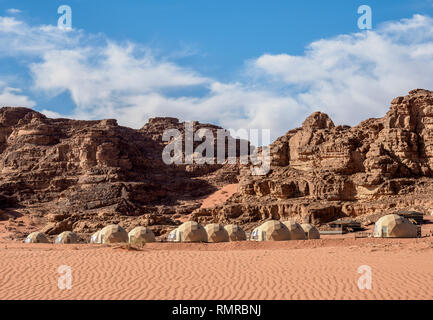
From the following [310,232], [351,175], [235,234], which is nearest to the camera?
[235,234]

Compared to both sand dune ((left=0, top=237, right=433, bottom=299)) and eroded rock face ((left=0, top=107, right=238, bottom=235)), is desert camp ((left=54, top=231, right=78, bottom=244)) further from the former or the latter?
sand dune ((left=0, top=237, right=433, bottom=299))

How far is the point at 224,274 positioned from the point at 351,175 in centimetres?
3949

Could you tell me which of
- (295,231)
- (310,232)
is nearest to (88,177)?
(310,232)

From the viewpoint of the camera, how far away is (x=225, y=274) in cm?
2175

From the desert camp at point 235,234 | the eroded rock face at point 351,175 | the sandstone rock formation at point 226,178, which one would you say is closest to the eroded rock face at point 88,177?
the sandstone rock formation at point 226,178

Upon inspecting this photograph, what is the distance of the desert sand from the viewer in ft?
58.1

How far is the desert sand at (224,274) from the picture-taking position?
17.7 meters

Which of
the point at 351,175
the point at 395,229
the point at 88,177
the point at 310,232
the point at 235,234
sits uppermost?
the point at 88,177

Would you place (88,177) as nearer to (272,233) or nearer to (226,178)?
(226,178)

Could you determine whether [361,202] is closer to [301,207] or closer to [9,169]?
[301,207]

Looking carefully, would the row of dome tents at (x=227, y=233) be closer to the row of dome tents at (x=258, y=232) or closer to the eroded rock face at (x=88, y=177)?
the row of dome tents at (x=258, y=232)

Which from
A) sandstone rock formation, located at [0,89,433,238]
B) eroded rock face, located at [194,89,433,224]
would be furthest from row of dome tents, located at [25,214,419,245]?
eroded rock face, located at [194,89,433,224]

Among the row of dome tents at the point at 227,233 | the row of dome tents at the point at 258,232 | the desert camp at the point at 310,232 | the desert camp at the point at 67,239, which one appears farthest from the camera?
the desert camp at the point at 67,239

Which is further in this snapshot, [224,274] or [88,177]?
[88,177]
